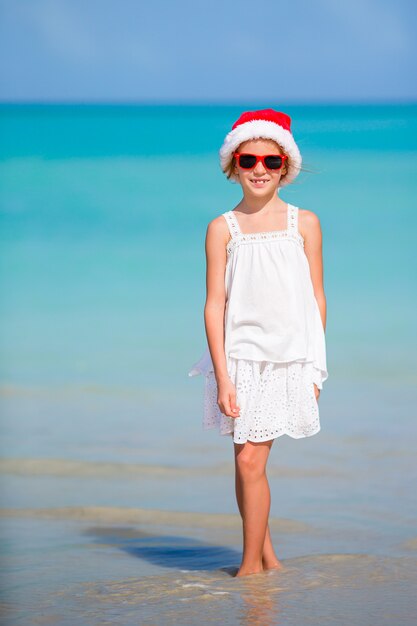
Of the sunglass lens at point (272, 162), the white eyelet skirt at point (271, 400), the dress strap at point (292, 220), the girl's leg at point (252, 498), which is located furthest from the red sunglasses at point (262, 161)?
the girl's leg at point (252, 498)

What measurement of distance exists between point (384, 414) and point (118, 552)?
4.30 feet

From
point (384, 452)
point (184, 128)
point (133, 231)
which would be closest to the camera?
point (384, 452)

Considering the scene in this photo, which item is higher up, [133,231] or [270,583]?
[133,231]

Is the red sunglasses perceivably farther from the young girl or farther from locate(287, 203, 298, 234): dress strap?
locate(287, 203, 298, 234): dress strap

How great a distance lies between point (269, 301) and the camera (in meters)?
2.91

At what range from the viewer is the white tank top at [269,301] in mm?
2906

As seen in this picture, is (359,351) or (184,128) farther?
(184,128)

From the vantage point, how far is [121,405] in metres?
4.47

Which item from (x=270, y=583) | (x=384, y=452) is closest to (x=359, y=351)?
(x=384, y=452)

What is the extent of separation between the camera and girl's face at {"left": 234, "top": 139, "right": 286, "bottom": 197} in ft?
9.73

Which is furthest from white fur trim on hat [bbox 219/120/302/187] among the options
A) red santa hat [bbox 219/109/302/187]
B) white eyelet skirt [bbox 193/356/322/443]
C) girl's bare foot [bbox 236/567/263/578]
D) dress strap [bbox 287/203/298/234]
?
girl's bare foot [bbox 236/567/263/578]

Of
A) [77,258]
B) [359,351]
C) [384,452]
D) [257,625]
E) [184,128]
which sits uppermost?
[184,128]

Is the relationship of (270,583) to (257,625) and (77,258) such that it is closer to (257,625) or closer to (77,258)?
(257,625)

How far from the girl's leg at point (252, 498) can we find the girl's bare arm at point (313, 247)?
33cm
